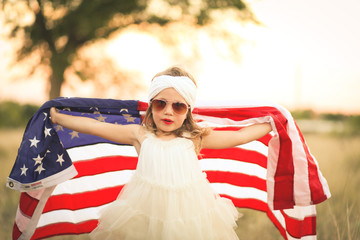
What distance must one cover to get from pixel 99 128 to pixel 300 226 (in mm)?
2396

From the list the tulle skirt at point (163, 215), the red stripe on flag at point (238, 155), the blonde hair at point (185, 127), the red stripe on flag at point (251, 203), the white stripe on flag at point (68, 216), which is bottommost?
the white stripe on flag at point (68, 216)

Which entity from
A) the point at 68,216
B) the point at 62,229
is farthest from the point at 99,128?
the point at 62,229

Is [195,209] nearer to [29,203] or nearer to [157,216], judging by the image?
[157,216]

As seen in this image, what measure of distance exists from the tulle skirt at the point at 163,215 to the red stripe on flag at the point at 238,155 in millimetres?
1123

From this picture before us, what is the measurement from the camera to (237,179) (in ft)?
12.9

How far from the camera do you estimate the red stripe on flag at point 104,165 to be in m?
3.70

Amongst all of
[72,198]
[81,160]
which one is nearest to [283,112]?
[81,160]

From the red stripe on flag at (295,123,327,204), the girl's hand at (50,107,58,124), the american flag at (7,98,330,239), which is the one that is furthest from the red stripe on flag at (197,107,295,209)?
the girl's hand at (50,107,58,124)

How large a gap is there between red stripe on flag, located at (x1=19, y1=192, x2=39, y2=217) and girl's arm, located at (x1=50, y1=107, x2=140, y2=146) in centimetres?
91

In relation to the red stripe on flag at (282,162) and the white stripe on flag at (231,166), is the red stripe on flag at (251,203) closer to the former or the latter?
the white stripe on flag at (231,166)

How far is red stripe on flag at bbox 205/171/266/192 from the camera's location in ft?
12.8

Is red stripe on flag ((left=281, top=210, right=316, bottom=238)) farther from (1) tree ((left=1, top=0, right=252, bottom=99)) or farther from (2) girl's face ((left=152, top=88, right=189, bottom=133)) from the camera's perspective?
(1) tree ((left=1, top=0, right=252, bottom=99))

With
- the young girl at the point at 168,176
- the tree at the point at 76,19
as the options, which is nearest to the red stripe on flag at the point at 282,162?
the young girl at the point at 168,176

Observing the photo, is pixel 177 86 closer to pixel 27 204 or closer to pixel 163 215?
pixel 163 215
